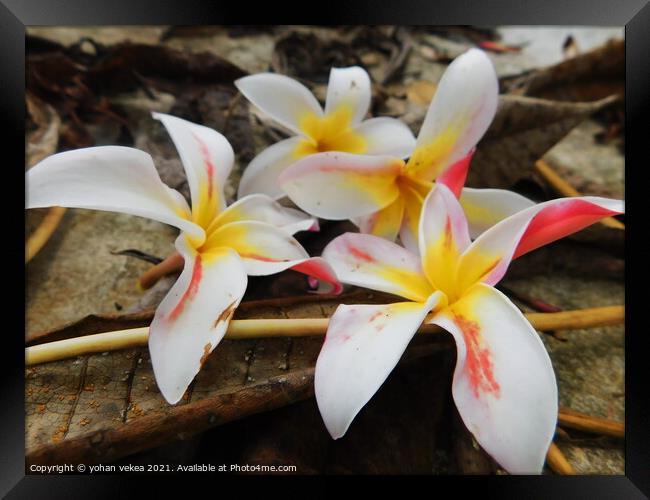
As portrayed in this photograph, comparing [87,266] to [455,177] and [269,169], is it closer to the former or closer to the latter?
[269,169]

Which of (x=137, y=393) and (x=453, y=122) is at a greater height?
(x=453, y=122)

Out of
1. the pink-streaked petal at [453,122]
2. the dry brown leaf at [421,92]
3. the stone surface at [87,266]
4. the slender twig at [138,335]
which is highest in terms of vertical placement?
the pink-streaked petal at [453,122]

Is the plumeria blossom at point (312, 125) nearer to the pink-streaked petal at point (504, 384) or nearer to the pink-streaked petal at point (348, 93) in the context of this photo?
the pink-streaked petal at point (348, 93)

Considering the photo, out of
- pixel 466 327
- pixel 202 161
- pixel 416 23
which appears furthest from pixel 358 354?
pixel 416 23

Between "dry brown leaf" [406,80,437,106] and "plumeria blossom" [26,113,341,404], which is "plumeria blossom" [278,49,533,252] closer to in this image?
"plumeria blossom" [26,113,341,404]

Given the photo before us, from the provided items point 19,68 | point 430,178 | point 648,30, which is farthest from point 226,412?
point 648,30

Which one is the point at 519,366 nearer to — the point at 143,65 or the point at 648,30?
the point at 648,30

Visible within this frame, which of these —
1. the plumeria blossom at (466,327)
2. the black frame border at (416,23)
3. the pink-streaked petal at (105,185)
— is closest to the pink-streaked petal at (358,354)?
the plumeria blossom at (466,327)
